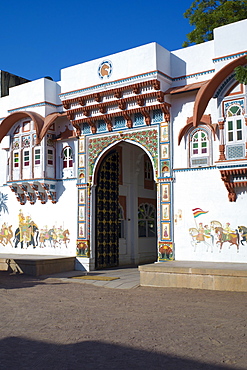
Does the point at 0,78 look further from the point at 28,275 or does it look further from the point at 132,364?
the point at 132,364

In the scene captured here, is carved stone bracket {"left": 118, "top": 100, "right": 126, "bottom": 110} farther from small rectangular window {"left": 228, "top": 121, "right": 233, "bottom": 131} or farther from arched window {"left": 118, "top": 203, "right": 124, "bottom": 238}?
arched window {"left": 118, "top": 203, "right": 124, "bottom": 238}

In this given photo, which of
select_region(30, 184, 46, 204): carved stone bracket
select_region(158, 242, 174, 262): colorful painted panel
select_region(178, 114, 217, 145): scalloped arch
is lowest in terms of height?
select_region(158, 242, 174, 262): colorful painted panel

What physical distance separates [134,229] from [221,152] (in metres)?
6.40

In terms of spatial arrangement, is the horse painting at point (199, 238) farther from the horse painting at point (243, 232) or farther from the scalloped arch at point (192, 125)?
the scalloped arch at point (192, 125)

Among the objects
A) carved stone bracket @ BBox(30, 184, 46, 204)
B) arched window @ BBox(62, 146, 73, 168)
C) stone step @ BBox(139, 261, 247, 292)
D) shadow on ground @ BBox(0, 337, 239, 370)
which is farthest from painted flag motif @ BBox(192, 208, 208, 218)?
shadow on ground @ BBox(0, 337, 239, 370)

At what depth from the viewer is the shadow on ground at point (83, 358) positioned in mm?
4648

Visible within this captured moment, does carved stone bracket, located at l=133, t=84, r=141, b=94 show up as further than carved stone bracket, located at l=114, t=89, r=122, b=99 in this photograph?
No

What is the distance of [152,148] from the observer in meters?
13.1

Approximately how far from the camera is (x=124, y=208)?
1672 cm

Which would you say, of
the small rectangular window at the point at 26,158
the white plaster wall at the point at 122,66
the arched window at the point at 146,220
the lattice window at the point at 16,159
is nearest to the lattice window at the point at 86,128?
the white plaster wall at the point at 122,66

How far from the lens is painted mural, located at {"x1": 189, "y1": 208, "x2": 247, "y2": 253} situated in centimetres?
1143

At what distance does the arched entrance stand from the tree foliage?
6.05m

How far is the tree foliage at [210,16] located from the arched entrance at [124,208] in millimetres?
6045

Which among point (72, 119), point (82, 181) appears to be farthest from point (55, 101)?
point (82, 181)
